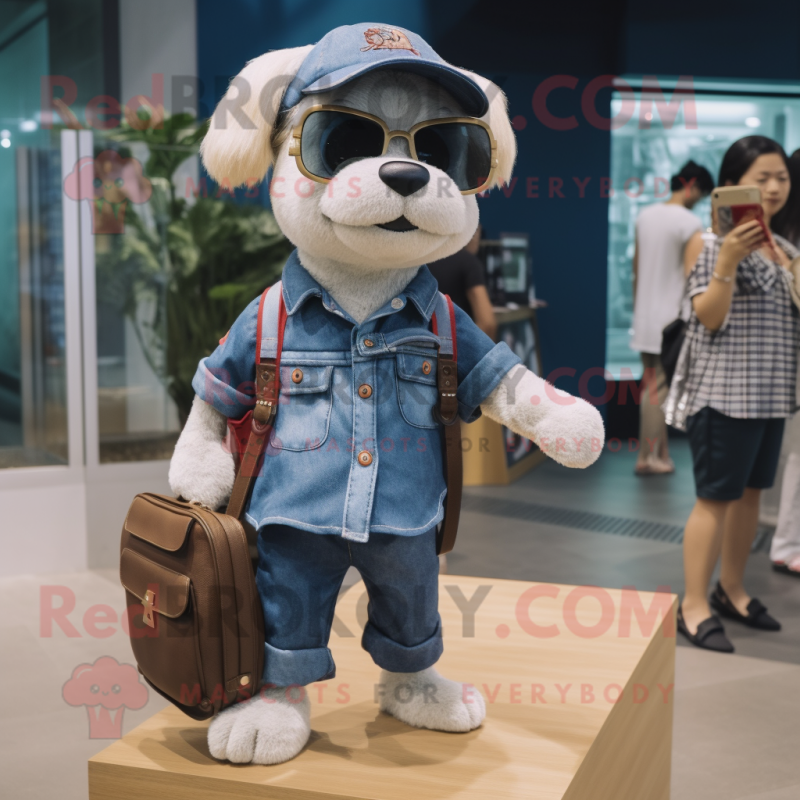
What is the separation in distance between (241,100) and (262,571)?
0.71 meters

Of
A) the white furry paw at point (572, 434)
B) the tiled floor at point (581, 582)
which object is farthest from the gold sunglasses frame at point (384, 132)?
the tiled floor at point (581, 582)

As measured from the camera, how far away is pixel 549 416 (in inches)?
56.2

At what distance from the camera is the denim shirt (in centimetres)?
136

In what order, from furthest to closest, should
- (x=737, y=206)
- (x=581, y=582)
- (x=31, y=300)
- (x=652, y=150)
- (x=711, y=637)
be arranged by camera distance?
(x=652, y=150) → (x=31, y=300) → (x=581, y=582) → (x=711, y=637) → (x=737, y=206)

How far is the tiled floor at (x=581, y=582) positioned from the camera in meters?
2.21

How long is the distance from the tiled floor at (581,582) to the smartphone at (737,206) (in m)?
1.27

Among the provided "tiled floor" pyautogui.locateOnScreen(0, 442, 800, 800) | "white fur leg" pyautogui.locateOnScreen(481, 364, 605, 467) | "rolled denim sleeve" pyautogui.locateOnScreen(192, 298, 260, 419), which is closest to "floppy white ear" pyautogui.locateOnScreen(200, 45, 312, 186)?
"rolled denim sleeve" pyautogui.locateOnScreen(192, 298, 260, 419)

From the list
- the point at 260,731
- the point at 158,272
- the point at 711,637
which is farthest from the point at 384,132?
the point at 158,272

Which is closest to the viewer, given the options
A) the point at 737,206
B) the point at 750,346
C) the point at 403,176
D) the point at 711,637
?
the point at 403,176

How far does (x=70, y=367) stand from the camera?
376 centimetres

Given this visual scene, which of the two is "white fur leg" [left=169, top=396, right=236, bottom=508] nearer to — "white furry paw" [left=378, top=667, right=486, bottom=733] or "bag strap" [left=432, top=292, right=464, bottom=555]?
"bag strap" [left=432, top=292, right=464, bottom=555]

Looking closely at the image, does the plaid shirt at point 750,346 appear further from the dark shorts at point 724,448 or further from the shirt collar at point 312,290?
the shirt collar at point 312,290

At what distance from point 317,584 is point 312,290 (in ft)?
1.43

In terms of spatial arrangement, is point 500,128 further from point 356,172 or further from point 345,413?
point 345,413
